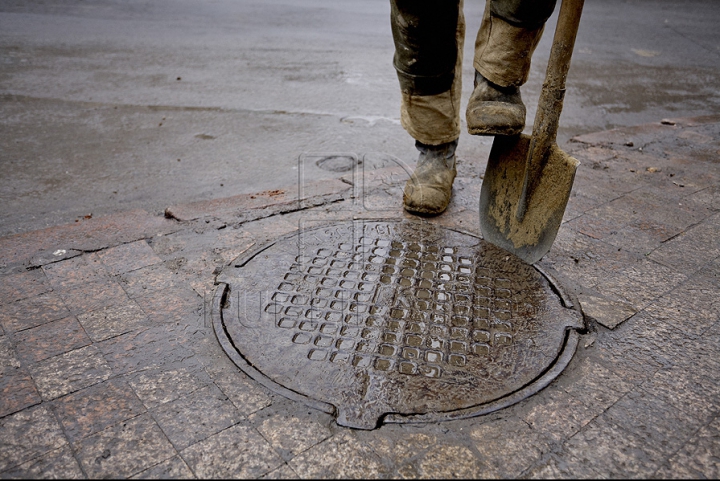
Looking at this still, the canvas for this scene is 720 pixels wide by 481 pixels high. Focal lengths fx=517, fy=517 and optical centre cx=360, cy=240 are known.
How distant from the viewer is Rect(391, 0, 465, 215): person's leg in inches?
90.7

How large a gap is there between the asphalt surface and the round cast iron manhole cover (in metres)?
1.13

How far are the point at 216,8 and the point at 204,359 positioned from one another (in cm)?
935

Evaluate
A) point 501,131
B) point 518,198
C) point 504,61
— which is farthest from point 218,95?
point 518,198

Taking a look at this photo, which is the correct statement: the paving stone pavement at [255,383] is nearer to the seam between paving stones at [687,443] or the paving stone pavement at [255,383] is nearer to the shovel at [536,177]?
the seam between paving stones at [687,443]

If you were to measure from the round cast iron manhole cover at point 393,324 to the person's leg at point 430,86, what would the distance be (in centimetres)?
33

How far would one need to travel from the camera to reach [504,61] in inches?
90.9

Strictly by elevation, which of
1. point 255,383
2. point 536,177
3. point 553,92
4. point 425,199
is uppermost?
point 553,92

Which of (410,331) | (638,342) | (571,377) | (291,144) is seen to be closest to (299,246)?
(410,331)

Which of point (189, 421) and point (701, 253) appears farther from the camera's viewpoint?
point (701, 253)

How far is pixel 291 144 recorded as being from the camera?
12.4 feet

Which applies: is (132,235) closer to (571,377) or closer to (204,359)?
(204,359)

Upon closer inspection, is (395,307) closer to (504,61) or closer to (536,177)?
(536,177)

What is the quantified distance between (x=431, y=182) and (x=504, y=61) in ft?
2.19

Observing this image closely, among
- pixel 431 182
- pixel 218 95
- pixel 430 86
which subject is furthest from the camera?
pixel 218 95
